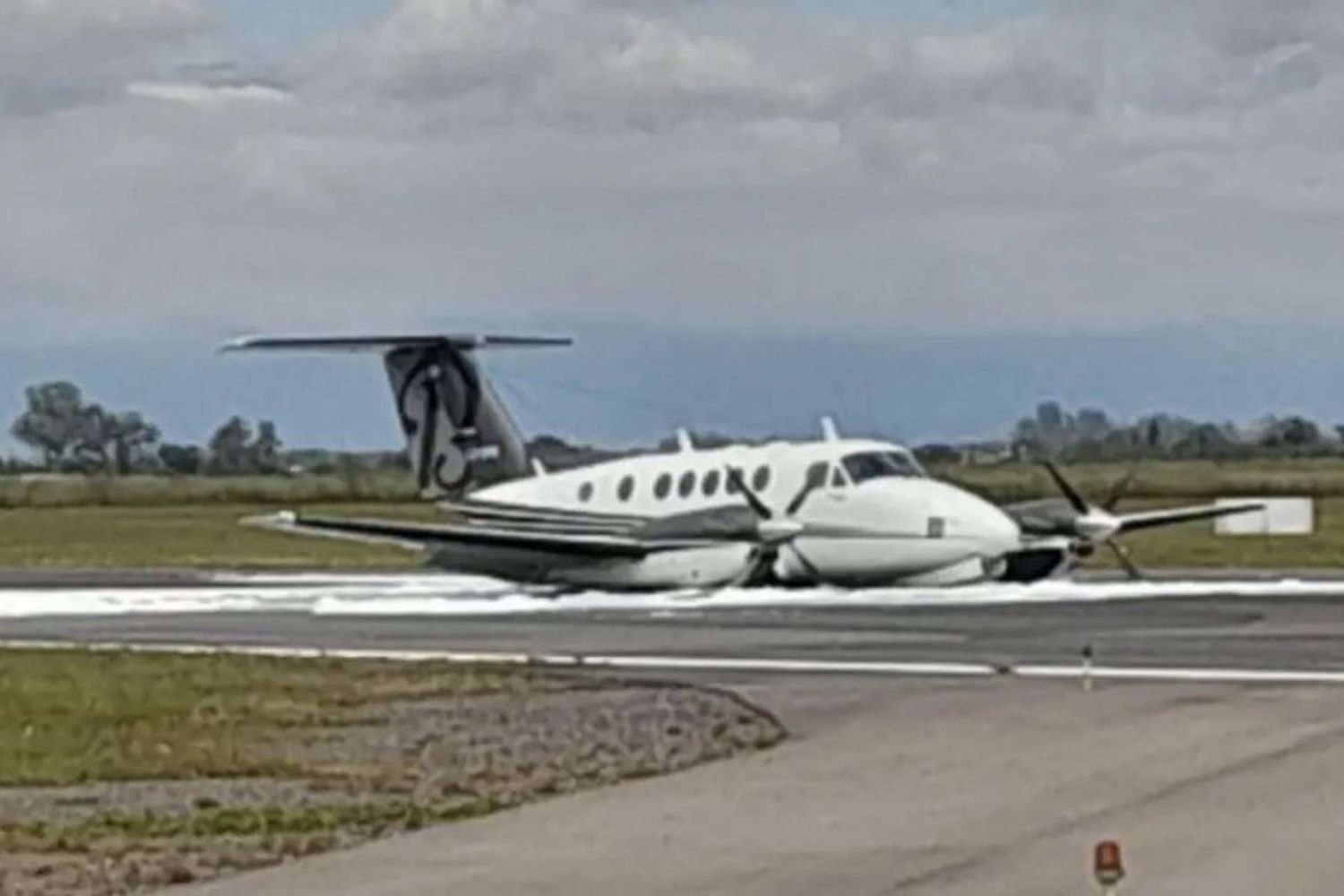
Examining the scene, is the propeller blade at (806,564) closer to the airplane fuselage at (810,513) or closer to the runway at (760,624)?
the airplane fuselage at (810,513)

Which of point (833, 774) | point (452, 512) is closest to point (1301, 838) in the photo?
point (833, 774)

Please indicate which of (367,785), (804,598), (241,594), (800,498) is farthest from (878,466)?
(367,785)

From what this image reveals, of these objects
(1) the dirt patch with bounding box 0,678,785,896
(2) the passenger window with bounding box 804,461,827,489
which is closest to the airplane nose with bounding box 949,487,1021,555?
(2) the passenger window with bounding box 804,461,827,489

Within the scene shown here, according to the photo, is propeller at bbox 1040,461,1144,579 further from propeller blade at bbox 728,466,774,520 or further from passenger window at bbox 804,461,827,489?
propeller blade at bbox 728,466,774,520

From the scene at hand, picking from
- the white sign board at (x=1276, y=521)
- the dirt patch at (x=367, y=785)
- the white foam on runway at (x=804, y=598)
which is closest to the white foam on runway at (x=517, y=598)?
the white foam on runway at (x=804, y=598)

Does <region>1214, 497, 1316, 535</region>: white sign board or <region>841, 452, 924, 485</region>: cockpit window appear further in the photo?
<region>1214, 497, 1316, 535</region>: white sign board

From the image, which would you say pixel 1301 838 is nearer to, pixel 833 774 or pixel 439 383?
pixel 833 774

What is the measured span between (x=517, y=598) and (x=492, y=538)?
1.21 meters

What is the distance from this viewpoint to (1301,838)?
50.2 ft

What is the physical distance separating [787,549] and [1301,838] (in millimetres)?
31710

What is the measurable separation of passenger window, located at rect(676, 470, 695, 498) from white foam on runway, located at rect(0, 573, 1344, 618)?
172 cm

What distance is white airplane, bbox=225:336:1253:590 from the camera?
4669 centimetres

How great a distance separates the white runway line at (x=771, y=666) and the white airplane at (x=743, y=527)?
13.9m

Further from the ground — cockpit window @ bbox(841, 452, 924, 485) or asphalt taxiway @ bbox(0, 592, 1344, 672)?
cockpit window @ bbox(841, 452, 924, 485)
